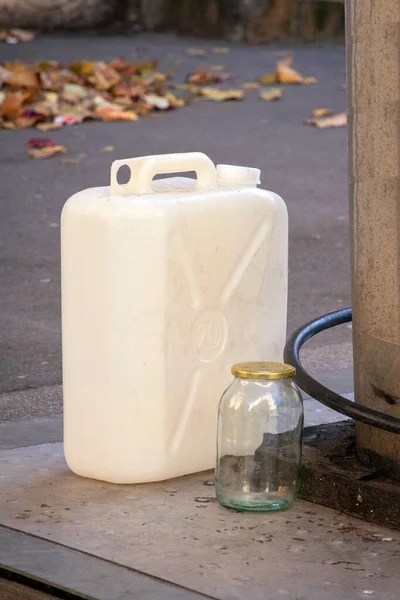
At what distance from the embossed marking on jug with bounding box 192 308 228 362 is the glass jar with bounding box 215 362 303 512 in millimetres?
183

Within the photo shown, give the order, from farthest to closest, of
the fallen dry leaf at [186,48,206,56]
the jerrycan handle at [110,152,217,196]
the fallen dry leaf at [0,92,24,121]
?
the fallen dry leaf at [186,48,206,56] → the fallen dry leaf at [0,92,24,121] → the jerrycan handle at [110,152,217,196]

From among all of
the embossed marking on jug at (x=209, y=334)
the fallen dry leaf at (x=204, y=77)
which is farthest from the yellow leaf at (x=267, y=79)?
the embossed marking on jug at (x=209, y=334)

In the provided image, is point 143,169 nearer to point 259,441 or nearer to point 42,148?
point 259,441

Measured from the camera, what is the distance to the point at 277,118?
414 inches

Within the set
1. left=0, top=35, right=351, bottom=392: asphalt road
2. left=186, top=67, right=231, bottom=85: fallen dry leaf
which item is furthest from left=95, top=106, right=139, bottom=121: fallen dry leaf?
left=186, top=67, right=231, bottom=85: fallen dry leaf

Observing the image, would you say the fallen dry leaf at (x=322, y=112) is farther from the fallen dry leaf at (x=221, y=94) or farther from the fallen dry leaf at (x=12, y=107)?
the fallen dry leaf at (x=12, y=107)

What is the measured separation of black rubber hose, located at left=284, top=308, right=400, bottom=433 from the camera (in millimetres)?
2783

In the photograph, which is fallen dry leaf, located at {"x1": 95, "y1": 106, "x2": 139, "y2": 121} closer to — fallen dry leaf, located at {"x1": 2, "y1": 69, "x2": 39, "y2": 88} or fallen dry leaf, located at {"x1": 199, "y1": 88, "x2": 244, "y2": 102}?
fallen dry leaf, located at {"x1": 2, "y1": 69, "x2": 39, "y2": 88}

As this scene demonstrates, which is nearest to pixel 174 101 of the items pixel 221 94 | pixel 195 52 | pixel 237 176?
pixel 221 94

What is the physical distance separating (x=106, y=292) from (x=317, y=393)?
54 cm

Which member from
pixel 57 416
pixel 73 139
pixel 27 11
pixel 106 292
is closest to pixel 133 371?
pixel 106 292

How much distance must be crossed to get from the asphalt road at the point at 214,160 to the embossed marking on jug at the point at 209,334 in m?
1.20

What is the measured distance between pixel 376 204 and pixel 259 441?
0.62 metres

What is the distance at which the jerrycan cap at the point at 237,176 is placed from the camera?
10.8 feet
